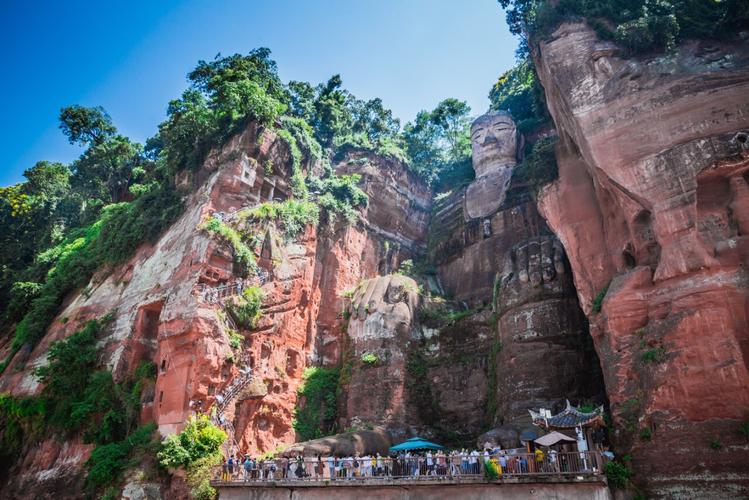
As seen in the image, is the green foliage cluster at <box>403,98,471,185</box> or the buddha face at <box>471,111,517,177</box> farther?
the green foliage cluster at <box>403,98,471,185</box>

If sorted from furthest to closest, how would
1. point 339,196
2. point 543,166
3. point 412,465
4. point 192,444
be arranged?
1. point 339,196
2. point 543,166
3. point 192,444
4. point 412,465

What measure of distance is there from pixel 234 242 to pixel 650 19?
22.3 metres

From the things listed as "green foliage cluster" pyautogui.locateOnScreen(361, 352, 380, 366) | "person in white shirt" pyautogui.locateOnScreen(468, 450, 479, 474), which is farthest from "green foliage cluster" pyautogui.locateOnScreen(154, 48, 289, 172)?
"person in white shirt" pyautogui.locateOnScreen(468, 450, 479, 474)

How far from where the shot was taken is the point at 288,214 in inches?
1303

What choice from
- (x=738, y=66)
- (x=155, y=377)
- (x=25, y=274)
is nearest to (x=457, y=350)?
(x=155, y=377)

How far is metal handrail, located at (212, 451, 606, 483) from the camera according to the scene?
16469 millimetres

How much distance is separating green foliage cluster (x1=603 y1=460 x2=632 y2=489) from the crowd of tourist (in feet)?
2.76

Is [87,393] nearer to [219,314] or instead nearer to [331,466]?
[219,314]

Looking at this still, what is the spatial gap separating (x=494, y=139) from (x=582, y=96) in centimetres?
1625

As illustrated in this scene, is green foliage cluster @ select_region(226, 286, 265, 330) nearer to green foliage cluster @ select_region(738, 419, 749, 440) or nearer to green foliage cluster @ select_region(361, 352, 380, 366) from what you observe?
green foliage cluster @ select_region(361, 352, 380, 366)

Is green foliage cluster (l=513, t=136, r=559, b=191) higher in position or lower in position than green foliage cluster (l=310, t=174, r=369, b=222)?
lower

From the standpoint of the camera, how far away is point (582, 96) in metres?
23.7

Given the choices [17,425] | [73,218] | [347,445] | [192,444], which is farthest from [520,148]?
[73,218]

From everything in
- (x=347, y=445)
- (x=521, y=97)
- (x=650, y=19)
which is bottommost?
(x=347, y=445)
